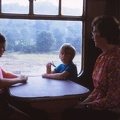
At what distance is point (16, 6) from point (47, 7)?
1.20 ft

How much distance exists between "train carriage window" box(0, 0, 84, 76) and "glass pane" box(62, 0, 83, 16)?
18 mm

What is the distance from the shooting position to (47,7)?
3.31 metres

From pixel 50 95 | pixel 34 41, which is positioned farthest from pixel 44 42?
pixel 50 95

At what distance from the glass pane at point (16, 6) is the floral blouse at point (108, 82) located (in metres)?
1.34

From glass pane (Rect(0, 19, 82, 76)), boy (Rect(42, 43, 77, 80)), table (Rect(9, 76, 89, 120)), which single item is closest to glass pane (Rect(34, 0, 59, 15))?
glass pane (Rect(0, 19, 82, 76))

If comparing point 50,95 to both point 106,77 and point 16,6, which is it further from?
point 16,6

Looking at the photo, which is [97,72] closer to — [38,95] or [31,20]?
[38,95]

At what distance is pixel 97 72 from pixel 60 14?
128cm

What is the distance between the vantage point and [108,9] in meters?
3.54

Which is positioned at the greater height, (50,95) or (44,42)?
(44,42)

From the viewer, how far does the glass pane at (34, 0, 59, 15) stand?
129 inches

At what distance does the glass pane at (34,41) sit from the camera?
327cm

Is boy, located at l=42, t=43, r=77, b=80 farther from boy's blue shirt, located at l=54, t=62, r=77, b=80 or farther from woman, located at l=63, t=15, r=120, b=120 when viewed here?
woman, located at l=63, t=15, r=120, b=120

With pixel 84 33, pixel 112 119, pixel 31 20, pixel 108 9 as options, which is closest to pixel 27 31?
pixel 31 20
